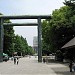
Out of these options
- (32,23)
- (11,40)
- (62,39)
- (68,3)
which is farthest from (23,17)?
(68,3)

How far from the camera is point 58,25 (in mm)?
67938

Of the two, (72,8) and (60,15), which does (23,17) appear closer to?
(60,15)

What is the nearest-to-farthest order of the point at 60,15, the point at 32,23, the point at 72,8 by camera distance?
the point at 72,8
the point at 60,15
the point at 32,23

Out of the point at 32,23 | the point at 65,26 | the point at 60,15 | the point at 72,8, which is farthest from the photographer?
the point at 32,23

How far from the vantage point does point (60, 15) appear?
7269cm

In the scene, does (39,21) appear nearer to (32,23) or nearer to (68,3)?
(32,23)

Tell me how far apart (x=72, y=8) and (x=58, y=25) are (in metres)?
36.6

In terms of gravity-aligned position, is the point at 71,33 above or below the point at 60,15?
below

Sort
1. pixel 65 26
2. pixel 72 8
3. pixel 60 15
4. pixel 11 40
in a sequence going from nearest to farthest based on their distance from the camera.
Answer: pixel 72 8, pixel 65 26, pixel 60 15, pixel 11 40

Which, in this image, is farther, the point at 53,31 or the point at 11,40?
the point at 11,40

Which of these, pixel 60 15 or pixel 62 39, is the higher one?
pixel 60 15

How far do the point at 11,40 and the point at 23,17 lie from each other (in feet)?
96.1

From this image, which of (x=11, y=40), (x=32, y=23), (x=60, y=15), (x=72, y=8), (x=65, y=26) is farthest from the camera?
(x=11, y=40)

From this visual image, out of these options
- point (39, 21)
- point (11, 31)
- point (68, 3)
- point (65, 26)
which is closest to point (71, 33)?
point (65, 26)
